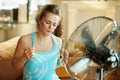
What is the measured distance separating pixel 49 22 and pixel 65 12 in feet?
12.5

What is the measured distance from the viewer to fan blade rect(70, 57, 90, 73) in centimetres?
131

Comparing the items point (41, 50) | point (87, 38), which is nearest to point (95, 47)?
point (87, 38)

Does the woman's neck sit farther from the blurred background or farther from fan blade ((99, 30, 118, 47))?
the blurred background

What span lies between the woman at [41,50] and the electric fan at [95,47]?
0.10 metres

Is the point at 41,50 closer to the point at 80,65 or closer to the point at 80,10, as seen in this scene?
the point at 80,65

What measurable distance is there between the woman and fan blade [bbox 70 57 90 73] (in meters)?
0.10

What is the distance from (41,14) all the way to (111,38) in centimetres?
37

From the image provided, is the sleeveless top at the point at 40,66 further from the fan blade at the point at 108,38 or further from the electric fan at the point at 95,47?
the fan blade at the point at 108,38

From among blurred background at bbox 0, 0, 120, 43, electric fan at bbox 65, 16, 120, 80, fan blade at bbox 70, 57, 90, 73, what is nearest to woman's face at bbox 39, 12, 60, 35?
electric fan at bbox 65, 16, 120, 80

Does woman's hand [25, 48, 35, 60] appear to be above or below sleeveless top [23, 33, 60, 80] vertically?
above

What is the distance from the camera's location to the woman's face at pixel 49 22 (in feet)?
4.19

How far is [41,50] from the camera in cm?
132

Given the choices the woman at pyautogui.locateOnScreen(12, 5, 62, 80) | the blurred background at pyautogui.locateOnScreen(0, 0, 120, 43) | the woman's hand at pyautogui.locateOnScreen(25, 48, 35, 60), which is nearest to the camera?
the woman's hand at pyautogui.locateOnScreen(25, 48, 35, 60)

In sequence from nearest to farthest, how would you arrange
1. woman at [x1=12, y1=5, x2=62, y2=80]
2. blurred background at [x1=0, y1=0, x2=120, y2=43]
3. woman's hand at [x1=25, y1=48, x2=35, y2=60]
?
woman's hand at [x1=25, y1=48, x2=35, y2=60] < woman at [x1=12, y1=5, x2=62, y2=80] < blurred background at [x1=0, y1=0, x2=120, y2=43]
